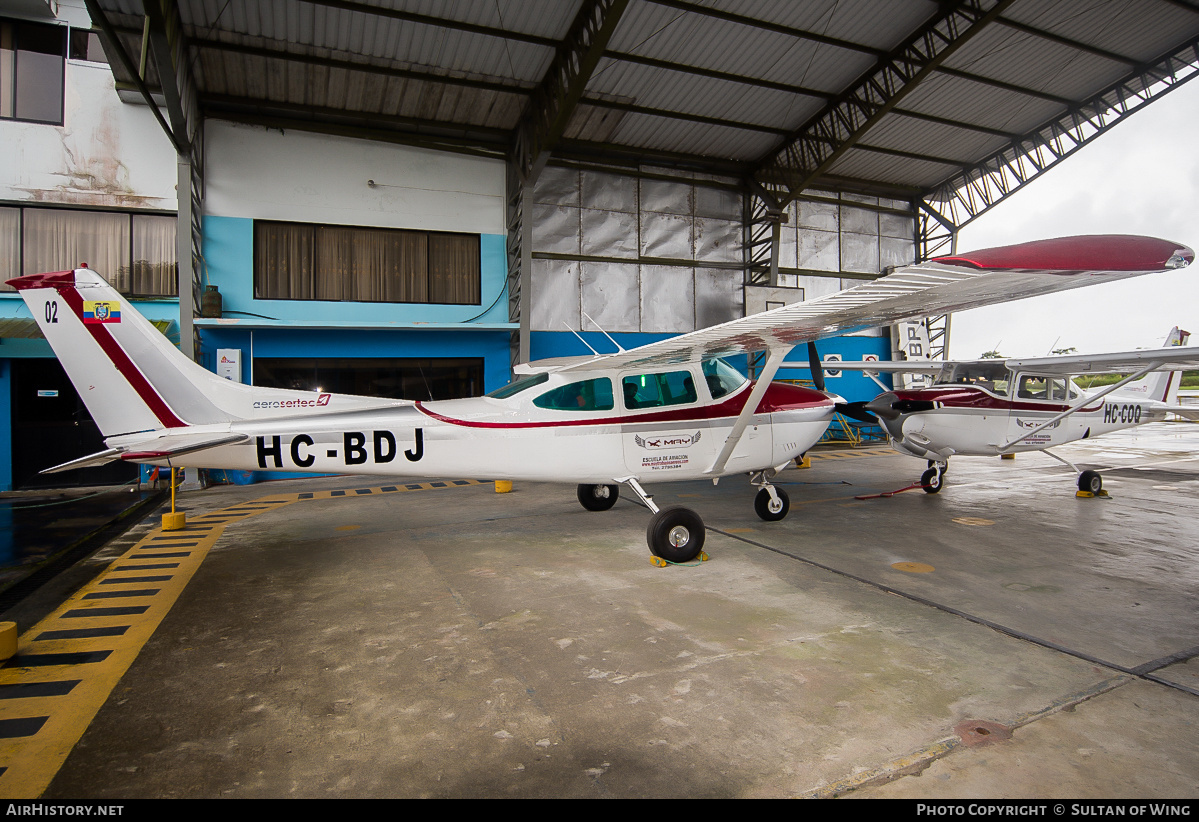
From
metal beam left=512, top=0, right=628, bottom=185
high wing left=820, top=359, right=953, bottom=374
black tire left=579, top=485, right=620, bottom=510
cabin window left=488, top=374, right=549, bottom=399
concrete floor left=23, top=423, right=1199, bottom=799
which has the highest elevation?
metal beam left=512, top=0, right=628, bottom=185

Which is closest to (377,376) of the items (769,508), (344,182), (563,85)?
(344,182)

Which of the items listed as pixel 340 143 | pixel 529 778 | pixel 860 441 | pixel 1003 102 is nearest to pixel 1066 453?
pixel 860 441

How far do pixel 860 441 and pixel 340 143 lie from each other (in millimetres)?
16306

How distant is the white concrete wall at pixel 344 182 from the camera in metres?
12.2

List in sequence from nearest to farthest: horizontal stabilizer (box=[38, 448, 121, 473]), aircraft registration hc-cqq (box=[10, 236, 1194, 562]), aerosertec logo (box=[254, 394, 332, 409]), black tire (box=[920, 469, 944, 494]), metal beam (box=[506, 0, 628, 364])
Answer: horizontal stabilizer (box=[38, 448, 121, 473])
aircraft registration hc-cqq (box=[10, 236, 1194, 562])
aerosertec logo (box=[254, 394, 332, 409])
black tire (box=[920, 469, 944, 494])
metal beam (box=[506, 0, 628, 364])

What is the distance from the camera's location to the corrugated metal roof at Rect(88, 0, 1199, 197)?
34.8 ft

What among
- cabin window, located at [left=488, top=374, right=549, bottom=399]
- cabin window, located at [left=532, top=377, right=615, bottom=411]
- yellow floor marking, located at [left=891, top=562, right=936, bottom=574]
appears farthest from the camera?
cabin window, located at [left=488, top=374, right=549, bottom=399]

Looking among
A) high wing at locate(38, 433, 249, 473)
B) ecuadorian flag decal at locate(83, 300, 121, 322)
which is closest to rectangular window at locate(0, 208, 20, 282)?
ecuadorian flag decal at locate(83, 300, 121, 322)

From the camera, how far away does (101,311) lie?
16.4 ft

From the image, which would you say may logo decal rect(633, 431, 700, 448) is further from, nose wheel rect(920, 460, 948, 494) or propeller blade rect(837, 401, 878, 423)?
nose wheel rect(920, 460, 948, 494)

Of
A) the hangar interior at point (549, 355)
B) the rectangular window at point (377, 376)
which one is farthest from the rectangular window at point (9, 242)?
the rectangular window at point (377, 376)

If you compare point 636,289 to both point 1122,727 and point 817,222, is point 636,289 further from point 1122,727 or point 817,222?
point 1122,727

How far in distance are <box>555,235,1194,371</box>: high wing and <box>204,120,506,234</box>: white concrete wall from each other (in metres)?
9.66

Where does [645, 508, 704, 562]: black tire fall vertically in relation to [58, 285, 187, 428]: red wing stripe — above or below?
below
